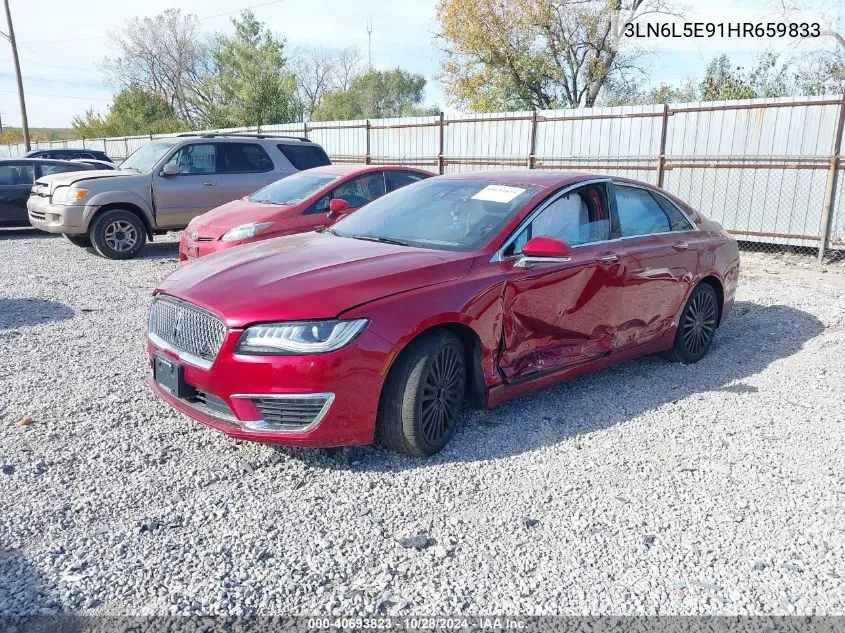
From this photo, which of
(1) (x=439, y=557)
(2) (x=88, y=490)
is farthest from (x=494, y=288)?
(2) (x=88, y=490)

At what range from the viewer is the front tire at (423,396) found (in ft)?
11.7

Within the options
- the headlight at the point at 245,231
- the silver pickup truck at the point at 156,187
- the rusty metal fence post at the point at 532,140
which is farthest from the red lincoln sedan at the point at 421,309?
the rusty metal fence post at the point at 532,140

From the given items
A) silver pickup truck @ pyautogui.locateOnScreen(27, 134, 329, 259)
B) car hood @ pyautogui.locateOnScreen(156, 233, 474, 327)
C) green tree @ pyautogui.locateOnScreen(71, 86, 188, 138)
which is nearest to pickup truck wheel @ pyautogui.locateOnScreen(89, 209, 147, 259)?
silver pickup truck @ pyautogui.locateOnScreen(27, 134, 329, 259)

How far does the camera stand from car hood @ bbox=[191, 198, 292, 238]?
25.9ft

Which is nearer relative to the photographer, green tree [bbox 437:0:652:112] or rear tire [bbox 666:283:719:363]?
rear tire [bbox 666:283:719:363]

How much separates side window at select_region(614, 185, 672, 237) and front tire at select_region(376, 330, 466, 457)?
1.93 metres

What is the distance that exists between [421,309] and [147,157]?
9.06 meters

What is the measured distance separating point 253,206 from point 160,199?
2928 mm

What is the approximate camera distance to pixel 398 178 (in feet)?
28.7

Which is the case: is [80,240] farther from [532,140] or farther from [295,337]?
[295,337]

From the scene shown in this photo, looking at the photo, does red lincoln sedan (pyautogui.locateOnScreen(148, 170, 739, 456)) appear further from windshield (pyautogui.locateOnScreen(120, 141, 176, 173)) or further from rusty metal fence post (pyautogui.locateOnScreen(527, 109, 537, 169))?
rusty metal fence post (pyautogui.locateOnScreen(527, 109, 537, 169))

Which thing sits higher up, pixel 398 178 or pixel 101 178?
pixel 398 178

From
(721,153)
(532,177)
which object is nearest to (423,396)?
(532,177)

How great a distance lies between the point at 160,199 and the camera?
10.5 meters
